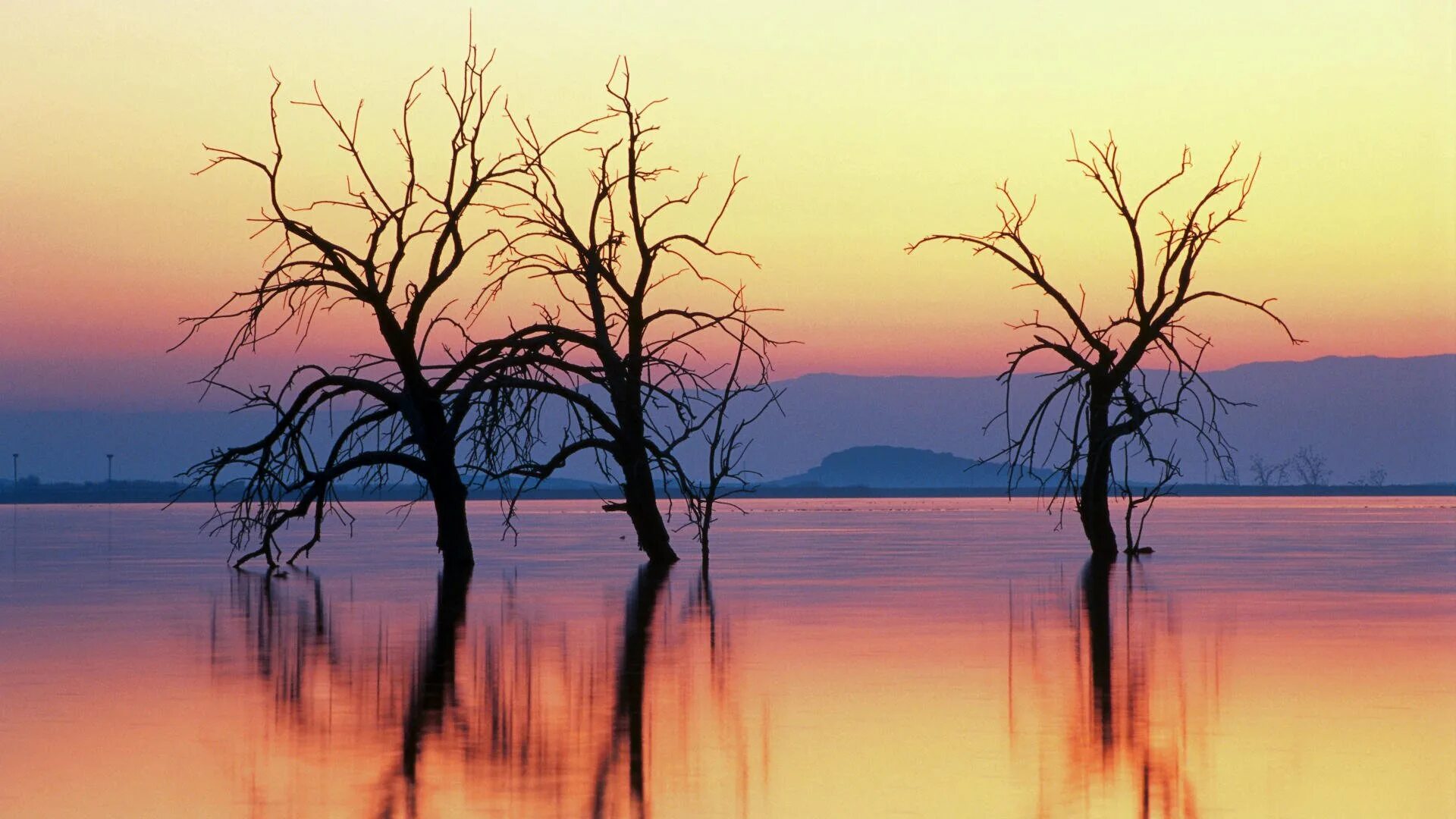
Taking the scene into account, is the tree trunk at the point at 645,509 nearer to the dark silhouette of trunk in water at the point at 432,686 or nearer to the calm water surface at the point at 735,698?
the calm water surface at the point at 735,698

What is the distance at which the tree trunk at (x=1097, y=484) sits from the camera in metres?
28.3

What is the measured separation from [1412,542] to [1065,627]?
2653cm

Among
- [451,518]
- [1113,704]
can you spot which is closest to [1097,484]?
[451,518]

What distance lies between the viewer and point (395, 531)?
5119 cm

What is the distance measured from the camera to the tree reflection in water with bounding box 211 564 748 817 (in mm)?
7965

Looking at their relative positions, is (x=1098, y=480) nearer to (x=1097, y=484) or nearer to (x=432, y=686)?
(x=1097, y=484)

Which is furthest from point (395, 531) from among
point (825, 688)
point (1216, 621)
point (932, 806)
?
point (932, 806)

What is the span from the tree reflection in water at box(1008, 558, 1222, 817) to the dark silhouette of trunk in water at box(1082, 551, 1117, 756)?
0.01m

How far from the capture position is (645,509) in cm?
2877

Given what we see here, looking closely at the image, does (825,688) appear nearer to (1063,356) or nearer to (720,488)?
(1063,356)

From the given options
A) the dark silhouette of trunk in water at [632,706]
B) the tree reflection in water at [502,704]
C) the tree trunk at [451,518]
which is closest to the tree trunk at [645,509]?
the tree trunk at [451,518]

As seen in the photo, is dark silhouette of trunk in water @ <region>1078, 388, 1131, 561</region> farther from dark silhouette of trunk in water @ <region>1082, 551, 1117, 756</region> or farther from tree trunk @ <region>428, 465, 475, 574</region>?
tree trunk @ <region>428, 465, 475, 574</region>

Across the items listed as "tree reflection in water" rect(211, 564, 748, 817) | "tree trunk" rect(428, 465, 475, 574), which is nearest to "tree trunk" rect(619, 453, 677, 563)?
"tree trunk" rect(428, 465, 475, 574)

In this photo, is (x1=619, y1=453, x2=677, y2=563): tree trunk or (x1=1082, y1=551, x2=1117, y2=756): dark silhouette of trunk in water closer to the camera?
(x1=1082, y1=551, x2=1117, y2=756): dark silhouette of trunk in water
